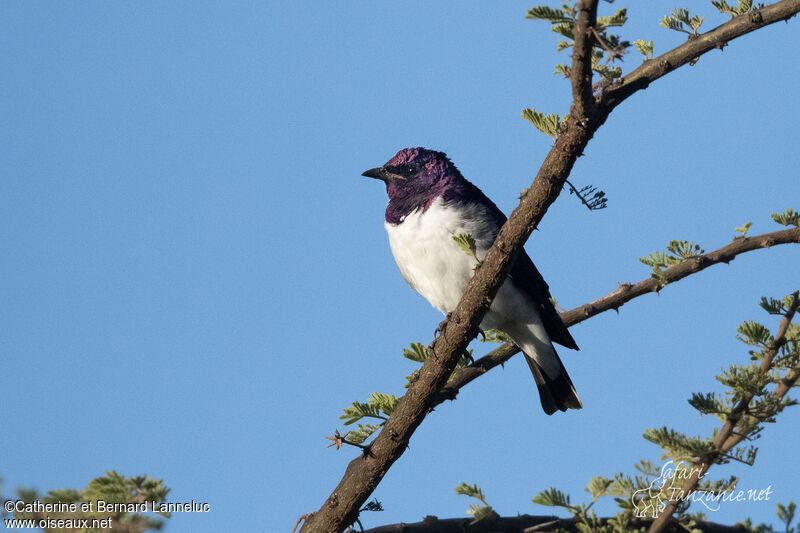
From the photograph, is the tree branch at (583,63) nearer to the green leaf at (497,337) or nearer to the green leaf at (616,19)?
the green leaf at (616,19)

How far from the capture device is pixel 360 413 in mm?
4453

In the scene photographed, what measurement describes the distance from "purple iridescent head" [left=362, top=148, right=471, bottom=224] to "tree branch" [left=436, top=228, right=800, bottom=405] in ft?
5.19

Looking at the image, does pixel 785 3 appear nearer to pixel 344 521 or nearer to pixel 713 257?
pixel 713 257

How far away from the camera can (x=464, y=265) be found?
19.5 feet

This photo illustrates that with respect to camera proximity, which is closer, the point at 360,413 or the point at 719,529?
the point at 719,529

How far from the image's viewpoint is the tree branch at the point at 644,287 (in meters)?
4.38

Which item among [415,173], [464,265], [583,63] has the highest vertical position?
[415,173]

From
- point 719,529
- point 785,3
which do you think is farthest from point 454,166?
point 719,529

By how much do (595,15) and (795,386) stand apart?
179cm

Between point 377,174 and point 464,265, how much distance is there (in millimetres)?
1548

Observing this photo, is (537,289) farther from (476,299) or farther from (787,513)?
(787,513)

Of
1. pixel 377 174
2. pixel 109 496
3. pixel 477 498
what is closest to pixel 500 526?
pixel 477 498

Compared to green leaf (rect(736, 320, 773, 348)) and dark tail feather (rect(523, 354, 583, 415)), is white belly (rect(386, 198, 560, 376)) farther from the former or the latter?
green leaf (rect(736, 320, 773, 348))

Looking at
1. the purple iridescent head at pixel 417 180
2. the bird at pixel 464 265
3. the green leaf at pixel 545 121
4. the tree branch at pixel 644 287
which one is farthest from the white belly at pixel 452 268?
the green leaf at pixel 545 121
